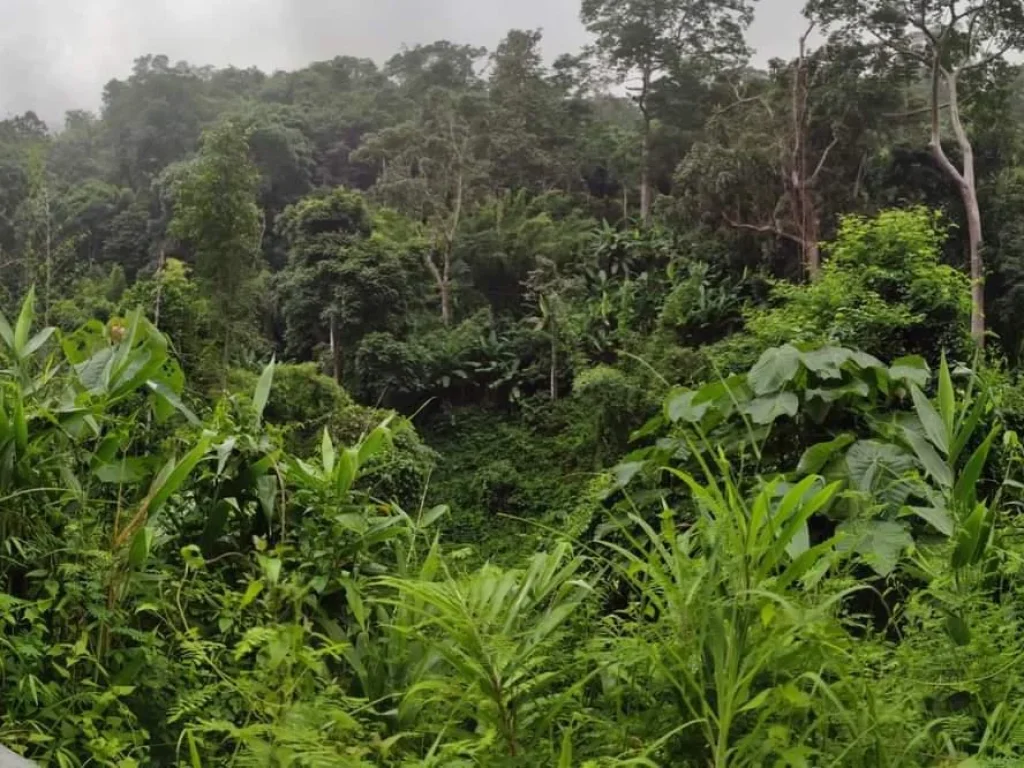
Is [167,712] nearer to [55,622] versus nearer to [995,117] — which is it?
[55,622]

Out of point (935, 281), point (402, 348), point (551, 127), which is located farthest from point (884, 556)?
point (551, 127)

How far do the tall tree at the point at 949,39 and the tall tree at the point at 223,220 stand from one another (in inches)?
270

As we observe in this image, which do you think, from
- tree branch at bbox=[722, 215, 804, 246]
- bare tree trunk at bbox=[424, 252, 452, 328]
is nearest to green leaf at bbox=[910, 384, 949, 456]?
tree branch at bbox=[722, 215, 804, 246]

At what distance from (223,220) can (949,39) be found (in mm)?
8528

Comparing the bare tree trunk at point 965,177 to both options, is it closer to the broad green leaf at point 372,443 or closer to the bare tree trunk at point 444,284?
the bare tree trunk at point 444,284

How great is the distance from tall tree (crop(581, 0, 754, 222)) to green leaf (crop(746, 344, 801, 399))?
1304 cm

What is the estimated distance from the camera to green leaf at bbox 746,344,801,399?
1.34 m

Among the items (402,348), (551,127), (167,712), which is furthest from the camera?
(551,127)

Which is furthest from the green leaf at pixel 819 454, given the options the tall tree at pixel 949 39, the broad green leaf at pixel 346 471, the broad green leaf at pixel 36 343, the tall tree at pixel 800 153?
the tall tree at pixel 949 39

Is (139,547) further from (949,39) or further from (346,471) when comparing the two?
(949,39)

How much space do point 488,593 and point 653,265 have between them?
40.2 ft

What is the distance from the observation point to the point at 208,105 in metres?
23.2

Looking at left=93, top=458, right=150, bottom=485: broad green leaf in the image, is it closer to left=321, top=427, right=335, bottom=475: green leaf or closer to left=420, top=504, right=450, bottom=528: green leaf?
left=321, top=427, right=335, bottom=475: green leaf

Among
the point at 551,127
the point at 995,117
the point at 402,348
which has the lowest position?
the point at 402,348
